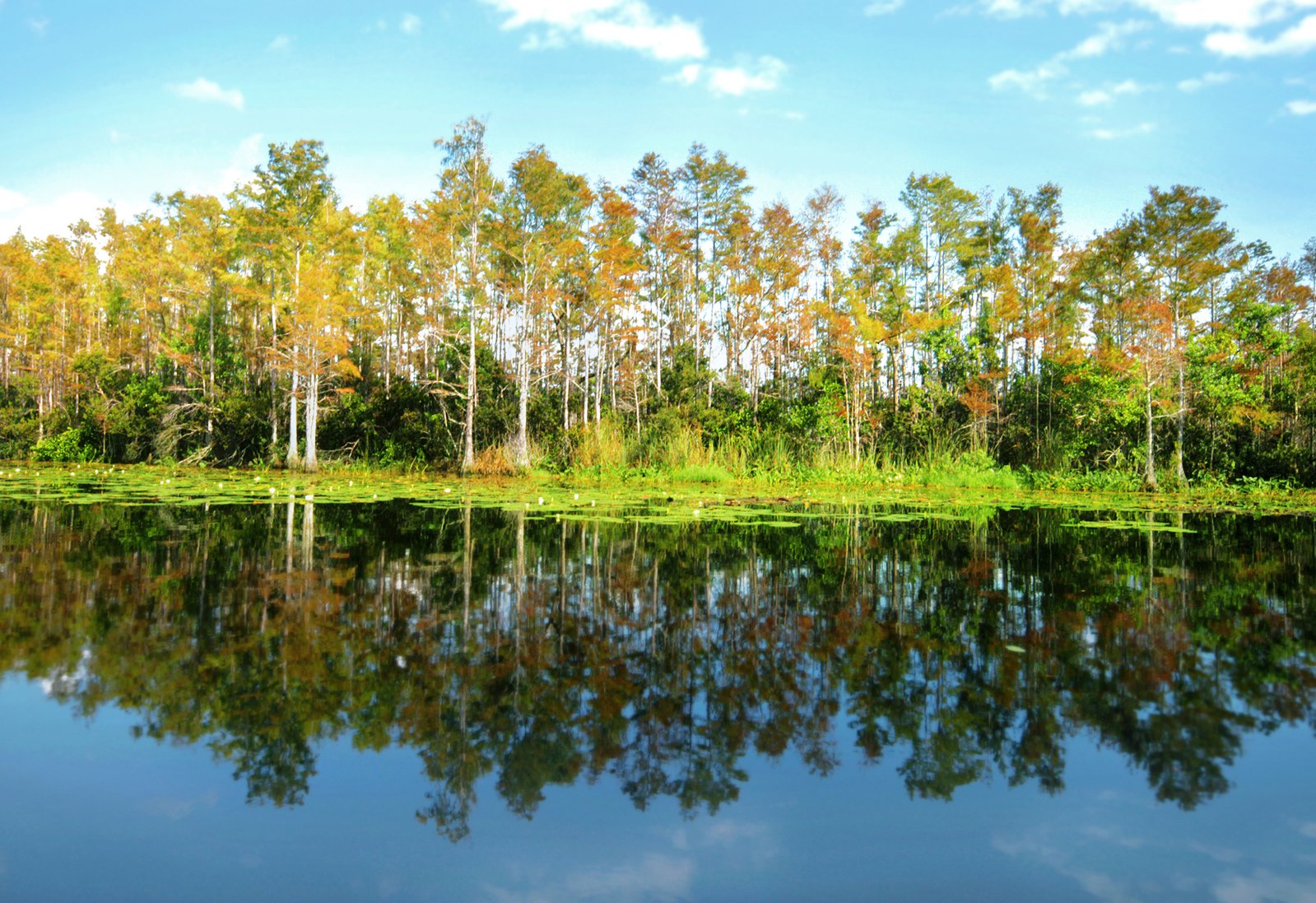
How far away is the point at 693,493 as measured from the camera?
1255 centimetres

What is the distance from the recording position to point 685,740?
2.55m

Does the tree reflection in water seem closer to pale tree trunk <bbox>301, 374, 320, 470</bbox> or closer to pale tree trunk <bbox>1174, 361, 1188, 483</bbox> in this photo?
pale tree trunk <bbox>1174, 361, 1188, 483</bbox>

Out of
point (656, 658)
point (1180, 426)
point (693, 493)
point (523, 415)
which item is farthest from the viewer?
point (523, 415)

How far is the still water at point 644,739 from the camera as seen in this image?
6.13 ft

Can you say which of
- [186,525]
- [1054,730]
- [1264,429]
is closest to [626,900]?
[1054,730]

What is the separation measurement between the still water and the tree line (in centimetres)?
1187

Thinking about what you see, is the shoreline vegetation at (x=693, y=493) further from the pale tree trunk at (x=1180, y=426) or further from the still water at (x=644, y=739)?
the still water at (x=644, y=739)

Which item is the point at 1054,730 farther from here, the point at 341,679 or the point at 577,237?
the point at 577,237

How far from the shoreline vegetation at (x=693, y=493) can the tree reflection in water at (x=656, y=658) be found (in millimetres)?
3641

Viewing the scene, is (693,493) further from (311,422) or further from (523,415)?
(311,422)

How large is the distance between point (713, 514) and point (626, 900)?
7.56 metres

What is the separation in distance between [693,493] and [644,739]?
32.9ft

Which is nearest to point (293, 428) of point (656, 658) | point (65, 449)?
point (65, 449)

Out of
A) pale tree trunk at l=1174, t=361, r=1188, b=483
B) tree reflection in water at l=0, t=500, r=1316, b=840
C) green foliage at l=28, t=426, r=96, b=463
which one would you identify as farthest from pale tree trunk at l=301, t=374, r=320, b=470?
pale tree trunk at l=1174, t=361, r=1188, b=483
